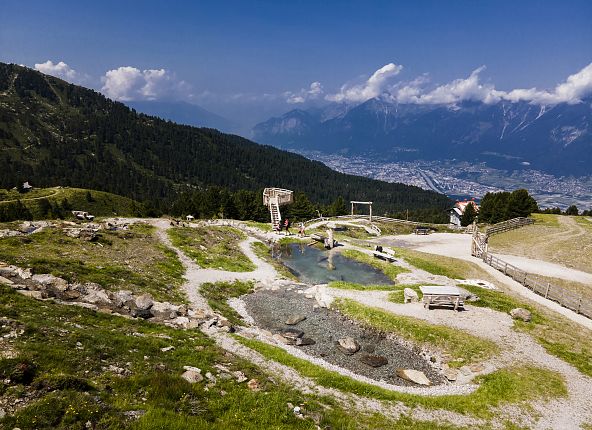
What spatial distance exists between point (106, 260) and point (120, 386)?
2585cm

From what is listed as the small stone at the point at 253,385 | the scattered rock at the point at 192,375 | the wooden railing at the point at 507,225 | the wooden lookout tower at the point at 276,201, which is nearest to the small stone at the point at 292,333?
the small stone at the point at 253,385

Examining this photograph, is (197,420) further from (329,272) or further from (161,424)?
(329,272)

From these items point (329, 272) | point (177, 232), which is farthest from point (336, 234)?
point (177, 232)

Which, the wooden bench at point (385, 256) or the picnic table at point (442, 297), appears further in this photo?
the wooden bench at point (385, 256)

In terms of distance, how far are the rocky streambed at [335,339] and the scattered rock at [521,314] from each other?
11286 mm

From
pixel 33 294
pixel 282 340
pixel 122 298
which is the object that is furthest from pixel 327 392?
pixel 33 294

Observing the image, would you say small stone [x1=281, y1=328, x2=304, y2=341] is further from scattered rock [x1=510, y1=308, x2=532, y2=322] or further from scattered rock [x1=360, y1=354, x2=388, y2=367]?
scattered rock [x1=510, y1=308, x2=532, y2=322]

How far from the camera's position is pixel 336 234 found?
7331 centimetres

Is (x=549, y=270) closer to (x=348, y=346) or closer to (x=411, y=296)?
(x=411, y=296)

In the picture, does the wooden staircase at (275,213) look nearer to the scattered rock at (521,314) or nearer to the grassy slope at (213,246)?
the grassy slope at (213,246)

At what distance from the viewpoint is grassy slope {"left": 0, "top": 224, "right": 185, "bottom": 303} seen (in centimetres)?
2908

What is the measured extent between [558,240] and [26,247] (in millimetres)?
79558

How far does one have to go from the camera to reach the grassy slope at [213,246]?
46.0 meters

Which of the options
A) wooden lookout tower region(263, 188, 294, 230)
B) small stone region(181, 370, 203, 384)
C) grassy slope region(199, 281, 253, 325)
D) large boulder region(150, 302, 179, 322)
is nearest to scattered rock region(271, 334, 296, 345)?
grassy slope region(199, 281, 253, 325)
